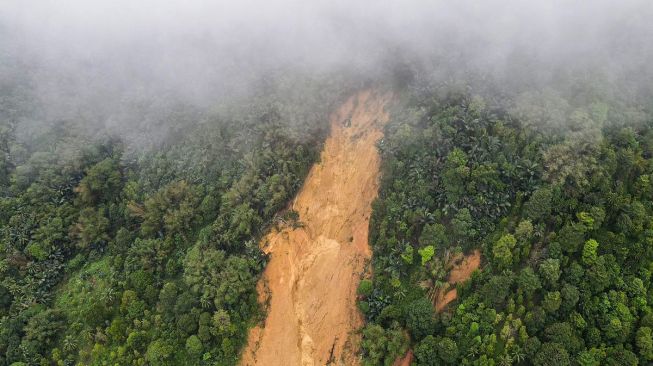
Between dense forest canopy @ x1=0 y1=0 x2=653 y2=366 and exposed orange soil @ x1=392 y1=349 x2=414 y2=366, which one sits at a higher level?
dense forest canopy @ x1=0 y1=0 x2=653 y2=366

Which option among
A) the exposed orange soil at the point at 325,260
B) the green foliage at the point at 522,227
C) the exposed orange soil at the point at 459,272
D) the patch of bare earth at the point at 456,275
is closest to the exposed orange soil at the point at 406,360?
the patch of bare earth at the point at 456,275

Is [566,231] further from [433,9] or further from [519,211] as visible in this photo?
[433,9]

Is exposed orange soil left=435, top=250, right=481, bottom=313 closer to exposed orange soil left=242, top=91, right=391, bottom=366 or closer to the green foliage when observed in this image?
the green foliage

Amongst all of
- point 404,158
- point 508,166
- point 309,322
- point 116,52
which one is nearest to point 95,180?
point 116,52

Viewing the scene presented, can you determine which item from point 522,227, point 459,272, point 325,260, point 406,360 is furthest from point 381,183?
point 406,360

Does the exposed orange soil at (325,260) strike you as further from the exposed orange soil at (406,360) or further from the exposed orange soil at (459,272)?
the exposed orange soil at (459,272)

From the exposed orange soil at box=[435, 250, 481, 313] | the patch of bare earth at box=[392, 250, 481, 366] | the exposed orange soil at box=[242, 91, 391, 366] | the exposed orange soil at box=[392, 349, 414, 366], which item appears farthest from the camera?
the exposed orange soil at box=[242, 91, 391, 366]

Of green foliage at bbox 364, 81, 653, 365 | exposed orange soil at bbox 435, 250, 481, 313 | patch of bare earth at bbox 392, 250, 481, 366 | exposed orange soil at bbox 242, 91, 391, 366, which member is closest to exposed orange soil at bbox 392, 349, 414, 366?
patch of bare earth at bbox 392, 250, 481, 366
